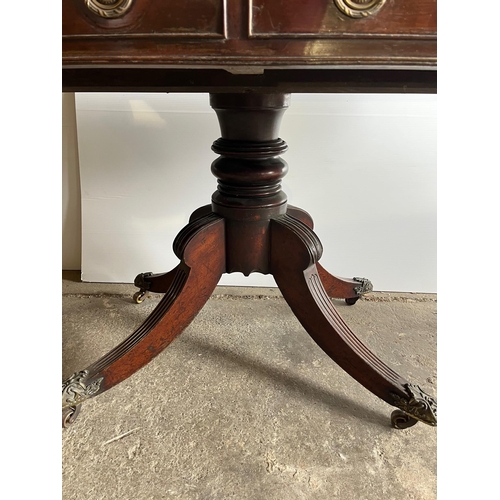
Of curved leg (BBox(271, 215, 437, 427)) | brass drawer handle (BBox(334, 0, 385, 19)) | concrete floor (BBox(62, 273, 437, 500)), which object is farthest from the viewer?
curved leg (BBox(271, 215, 437, 427))

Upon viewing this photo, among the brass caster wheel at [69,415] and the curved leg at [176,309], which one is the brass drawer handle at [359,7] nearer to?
the curved leg at [176,309]

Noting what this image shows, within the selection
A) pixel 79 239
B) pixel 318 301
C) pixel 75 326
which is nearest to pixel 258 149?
pixel 318 301

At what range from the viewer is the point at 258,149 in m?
0.77

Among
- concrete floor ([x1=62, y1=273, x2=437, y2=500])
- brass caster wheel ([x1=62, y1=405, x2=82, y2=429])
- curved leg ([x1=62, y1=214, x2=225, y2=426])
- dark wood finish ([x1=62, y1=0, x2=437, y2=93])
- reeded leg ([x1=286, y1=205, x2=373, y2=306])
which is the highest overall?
dark wood finish ([x1=62, y1=0, x2=437, y2=93])

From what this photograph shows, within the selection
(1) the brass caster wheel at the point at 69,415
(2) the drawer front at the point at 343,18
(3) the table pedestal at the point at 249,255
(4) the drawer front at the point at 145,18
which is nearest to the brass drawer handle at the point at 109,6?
(4) the drawer front at the point at 145,18

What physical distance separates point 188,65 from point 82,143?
0.86 meters

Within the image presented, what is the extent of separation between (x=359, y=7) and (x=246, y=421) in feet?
1.96

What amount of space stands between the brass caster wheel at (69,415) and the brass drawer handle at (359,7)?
2.13 feet

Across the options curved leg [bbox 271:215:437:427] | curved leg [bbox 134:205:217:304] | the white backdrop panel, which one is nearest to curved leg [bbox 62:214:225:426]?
curved leg [bbox 271:215:437:427]

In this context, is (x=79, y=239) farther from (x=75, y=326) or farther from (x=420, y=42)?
(x=420, y=42)

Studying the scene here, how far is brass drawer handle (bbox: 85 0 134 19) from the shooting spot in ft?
1.43

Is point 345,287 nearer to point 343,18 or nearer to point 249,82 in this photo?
point 249,82

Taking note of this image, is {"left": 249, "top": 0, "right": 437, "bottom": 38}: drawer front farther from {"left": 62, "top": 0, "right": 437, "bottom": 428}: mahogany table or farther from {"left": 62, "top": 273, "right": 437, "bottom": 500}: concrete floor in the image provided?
{"left": 62, "top": 273, "right": 437, "bottom": 500}: concrete floor

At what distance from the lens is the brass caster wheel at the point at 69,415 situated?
0.70 metres
